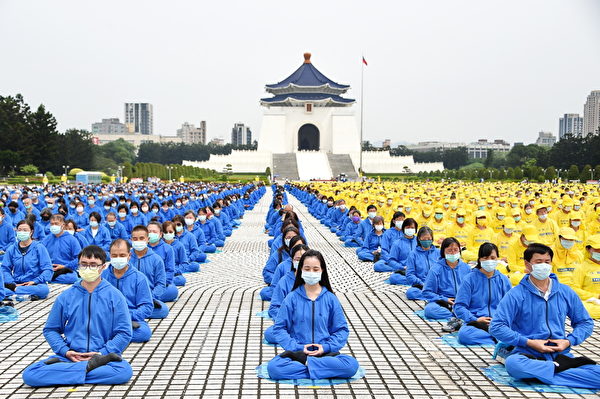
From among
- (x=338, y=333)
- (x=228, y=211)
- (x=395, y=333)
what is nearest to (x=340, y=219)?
(x=228, y=211)

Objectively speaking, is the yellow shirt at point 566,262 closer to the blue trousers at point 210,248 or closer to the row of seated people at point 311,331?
the row of seated people at point 311,331

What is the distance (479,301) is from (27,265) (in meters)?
5.84

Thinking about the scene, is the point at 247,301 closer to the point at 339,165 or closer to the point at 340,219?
the point at 340,219

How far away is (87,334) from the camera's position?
203 inches

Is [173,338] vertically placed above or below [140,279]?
below

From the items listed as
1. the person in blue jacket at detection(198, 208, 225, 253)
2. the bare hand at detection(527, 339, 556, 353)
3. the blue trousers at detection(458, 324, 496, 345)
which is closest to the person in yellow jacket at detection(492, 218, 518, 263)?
the blue trousers at detection(458, 324, 496, 345)

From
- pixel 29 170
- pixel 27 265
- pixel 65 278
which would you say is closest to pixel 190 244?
pixel 65 278

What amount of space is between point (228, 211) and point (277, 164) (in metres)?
55.3

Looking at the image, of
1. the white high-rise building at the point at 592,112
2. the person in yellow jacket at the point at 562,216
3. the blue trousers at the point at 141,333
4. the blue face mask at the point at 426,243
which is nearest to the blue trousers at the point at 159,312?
the blue trousers at the point at 141,333

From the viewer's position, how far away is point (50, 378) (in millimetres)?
5055

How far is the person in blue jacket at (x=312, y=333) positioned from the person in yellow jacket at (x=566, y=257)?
4.09 meters

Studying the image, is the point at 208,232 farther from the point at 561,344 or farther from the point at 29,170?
the point at 29,170

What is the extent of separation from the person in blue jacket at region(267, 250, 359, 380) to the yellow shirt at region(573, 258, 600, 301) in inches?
151

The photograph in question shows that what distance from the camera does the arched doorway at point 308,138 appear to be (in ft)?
287
